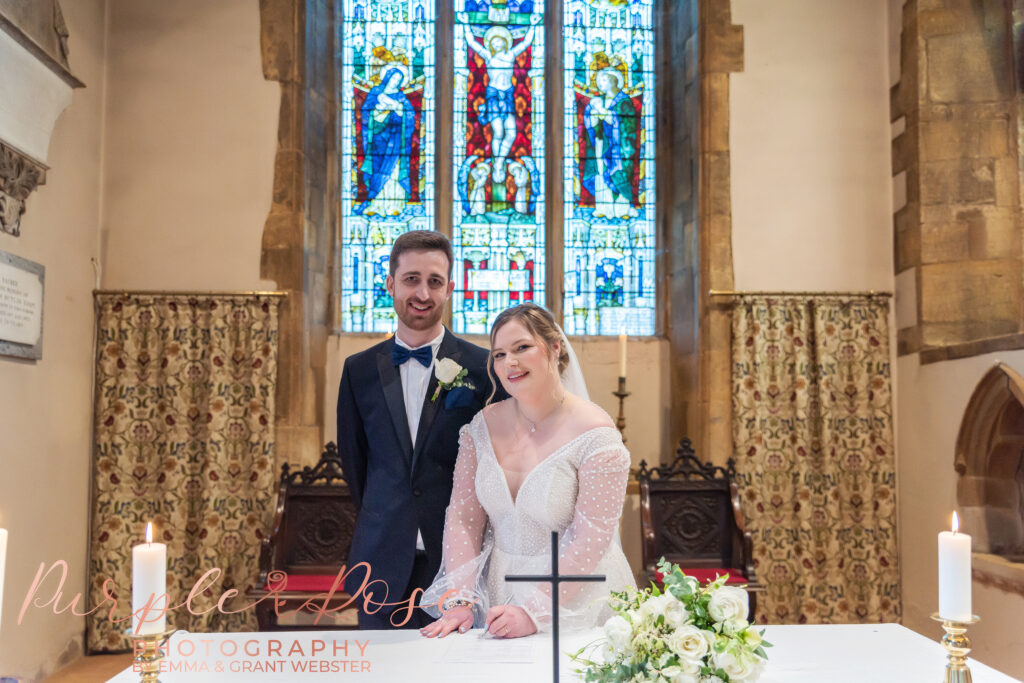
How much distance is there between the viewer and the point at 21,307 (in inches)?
152

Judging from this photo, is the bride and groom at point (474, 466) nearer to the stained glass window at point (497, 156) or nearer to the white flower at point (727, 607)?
the white flower at point (727, 607)

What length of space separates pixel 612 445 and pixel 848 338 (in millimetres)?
3295

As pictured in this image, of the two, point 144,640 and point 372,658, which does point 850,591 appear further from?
point 144,640

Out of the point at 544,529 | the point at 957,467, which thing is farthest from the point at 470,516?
the point at 957,467

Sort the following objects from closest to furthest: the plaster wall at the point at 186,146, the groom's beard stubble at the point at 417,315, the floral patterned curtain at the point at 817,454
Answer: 1. the groom's beard stubble at the point at 417,315
2. the floral patterned curtain at the point at 817,454
3. the plaster wall at the point at 186,146

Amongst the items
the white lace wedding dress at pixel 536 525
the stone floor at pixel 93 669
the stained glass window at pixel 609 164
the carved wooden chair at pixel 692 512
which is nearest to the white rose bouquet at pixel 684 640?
the white lace wedding dress at pixel 536 525

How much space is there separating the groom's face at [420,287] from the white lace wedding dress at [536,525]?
1.15 feet

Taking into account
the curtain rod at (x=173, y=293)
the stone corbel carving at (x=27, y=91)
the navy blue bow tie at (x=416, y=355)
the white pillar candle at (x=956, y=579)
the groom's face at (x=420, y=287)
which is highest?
the stone corbel carving at (x=27, y=91)

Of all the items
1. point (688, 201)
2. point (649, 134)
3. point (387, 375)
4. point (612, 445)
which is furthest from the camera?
point (649, 134)

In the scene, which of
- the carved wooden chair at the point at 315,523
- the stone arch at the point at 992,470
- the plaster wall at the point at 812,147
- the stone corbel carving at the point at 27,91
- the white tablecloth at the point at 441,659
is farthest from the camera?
the plaster wall at the point at 812,147

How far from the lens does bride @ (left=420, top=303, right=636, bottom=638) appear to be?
6.72 ft

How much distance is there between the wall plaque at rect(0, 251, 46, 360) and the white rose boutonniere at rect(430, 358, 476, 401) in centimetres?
239

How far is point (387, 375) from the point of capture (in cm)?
250

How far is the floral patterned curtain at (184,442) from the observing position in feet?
15.3
